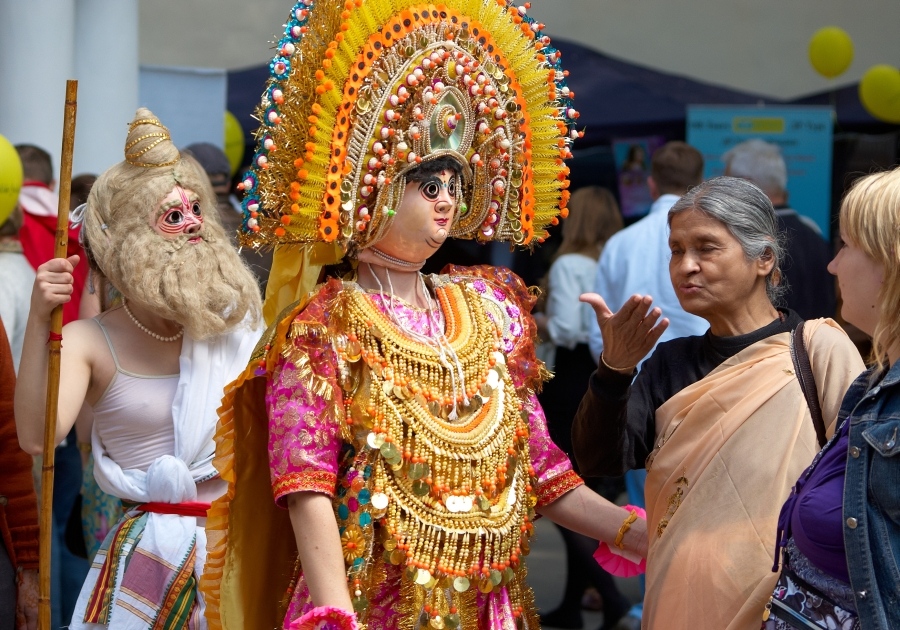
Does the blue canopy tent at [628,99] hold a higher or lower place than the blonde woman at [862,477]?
higher

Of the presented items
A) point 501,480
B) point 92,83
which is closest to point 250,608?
point 501,480

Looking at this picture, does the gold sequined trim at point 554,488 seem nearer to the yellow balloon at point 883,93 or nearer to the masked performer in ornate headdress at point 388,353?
the masked performer in ornate headdress at point 388,353

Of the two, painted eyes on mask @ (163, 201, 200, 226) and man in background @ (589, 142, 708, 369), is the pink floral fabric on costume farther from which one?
man in background @ (589, 142, 708, 369)

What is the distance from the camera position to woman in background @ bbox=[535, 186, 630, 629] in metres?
5.48

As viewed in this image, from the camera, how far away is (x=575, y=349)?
5.90 meters

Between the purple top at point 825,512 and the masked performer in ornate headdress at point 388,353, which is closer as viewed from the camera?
the purple top at point 825,512

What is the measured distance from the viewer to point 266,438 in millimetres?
2689

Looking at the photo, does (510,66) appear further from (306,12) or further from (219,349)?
(219,349)

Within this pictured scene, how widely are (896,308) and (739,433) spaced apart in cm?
64

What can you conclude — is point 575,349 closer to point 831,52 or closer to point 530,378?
point 530,378

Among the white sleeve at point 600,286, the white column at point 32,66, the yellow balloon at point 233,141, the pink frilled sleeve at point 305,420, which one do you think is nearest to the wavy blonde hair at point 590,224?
the white sleeve at point 600,286

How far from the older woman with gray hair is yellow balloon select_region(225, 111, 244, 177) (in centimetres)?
482

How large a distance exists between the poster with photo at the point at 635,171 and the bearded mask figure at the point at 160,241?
4592 mm

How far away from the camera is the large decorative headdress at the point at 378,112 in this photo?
2492 mm
